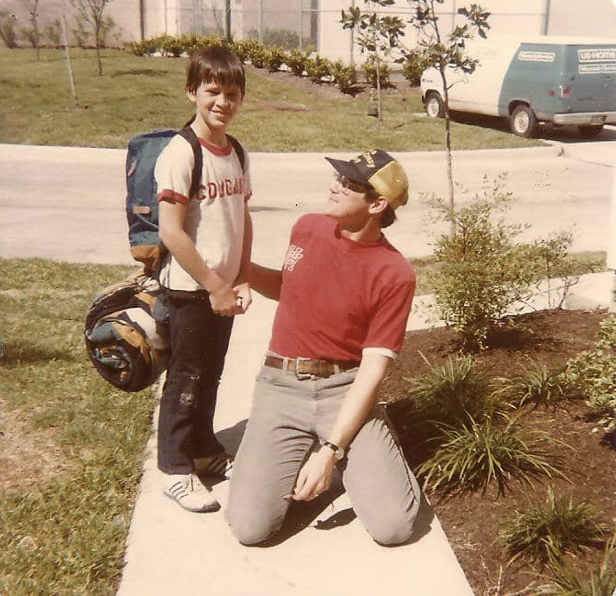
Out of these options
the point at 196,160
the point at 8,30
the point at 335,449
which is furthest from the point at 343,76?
the point at 335,449

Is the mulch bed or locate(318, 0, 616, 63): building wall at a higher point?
locate(318, 0, 616, 63): building wall

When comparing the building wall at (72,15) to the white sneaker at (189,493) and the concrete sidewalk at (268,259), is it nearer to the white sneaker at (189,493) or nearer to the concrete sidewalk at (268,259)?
the concrete sidewalk at (268,259)

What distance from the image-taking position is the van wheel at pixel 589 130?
18562 mm

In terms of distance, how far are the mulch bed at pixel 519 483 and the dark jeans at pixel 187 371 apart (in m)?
1.08

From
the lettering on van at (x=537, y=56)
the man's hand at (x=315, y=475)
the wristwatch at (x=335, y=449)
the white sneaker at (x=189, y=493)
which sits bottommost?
the white sneaker at (x=189, y=493)

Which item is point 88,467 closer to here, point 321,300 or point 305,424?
point 305,424

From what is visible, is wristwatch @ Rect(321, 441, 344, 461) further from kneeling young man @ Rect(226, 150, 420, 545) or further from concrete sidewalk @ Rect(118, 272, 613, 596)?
concrete sidewalk @ Rect(118, 272, 613, 596)

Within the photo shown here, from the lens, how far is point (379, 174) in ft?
10.6

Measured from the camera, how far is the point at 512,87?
1777 cm

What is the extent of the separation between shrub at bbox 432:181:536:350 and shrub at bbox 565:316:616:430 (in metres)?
0.97

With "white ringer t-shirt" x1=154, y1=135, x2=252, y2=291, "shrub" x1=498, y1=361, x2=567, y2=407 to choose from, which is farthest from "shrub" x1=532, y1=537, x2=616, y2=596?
"white ringer t-shirt" x1=154, y1=135, x2=252, y2=291

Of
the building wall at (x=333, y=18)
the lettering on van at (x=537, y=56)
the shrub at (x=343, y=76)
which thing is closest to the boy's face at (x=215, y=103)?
the lettering on van at (x=537, y=56)

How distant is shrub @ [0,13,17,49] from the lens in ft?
89.7

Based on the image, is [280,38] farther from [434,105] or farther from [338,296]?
[338,296]
